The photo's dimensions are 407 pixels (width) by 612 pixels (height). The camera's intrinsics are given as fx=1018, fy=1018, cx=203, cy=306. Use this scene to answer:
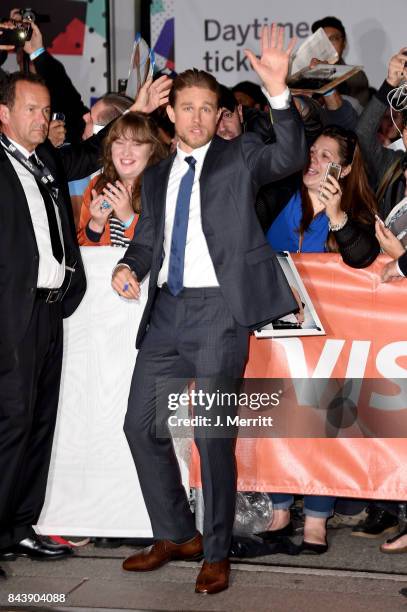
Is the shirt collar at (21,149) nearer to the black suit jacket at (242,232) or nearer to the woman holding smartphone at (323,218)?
the black suit jacket at (242,232)

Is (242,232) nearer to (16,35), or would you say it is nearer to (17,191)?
(17,191)

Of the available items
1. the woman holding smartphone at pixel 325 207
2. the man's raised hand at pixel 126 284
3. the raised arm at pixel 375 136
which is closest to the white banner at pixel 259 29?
the raised arm at pixel 375 136

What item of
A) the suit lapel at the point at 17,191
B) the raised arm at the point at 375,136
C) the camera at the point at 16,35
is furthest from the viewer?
the camera at the point at 16,35

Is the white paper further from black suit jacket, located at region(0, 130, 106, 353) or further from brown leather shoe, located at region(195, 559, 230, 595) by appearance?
brown leather shoe, located at region(195, 559, 230, 595)

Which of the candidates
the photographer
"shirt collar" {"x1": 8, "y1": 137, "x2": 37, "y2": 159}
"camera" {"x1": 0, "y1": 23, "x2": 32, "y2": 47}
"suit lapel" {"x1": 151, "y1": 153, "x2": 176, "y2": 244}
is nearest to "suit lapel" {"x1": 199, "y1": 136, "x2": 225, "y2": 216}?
"suit lapel" {"x1": 151, "y1": 153, "x2": 176, "y2": 244}

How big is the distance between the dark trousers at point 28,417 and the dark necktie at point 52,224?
0.81 ft

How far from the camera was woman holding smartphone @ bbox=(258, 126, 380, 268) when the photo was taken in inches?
187

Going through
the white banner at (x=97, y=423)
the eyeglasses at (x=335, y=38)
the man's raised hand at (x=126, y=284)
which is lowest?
the white banner at (x=97, y=423)

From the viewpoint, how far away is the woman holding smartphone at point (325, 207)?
4.74 m

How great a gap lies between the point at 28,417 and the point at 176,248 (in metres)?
1.05

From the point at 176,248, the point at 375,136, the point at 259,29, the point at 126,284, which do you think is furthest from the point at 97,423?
the point at 259,29

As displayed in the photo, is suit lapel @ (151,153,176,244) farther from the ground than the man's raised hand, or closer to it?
farther from the ground

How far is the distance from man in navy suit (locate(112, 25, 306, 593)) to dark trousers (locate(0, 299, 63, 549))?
0.46m

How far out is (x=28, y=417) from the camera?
4.66 metres
